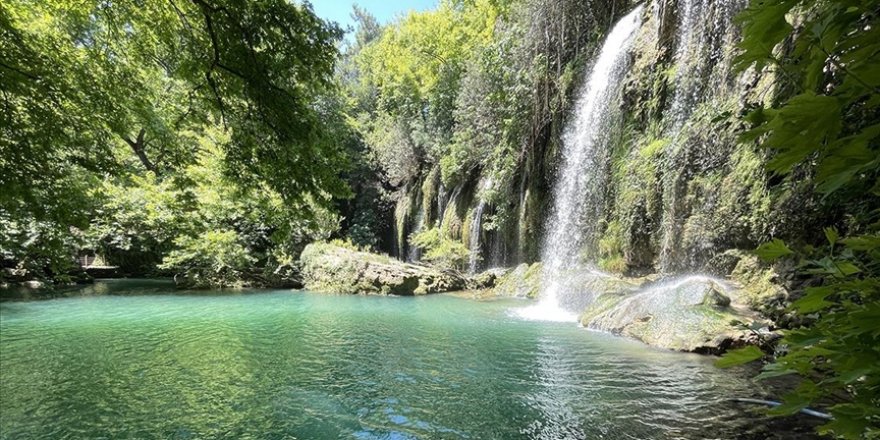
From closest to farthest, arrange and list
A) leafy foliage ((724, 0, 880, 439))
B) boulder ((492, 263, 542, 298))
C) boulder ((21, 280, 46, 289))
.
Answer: leafy foliage ((724, 0, 880, 439)) → boulder ((492, 263, 542, 298)) → boulder ((21, 280, 46, 289))

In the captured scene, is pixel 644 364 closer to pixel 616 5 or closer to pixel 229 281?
pixel 616 5

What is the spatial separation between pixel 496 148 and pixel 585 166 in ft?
17.1

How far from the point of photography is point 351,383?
5910 millimetres

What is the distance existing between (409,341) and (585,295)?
5521 millimetres

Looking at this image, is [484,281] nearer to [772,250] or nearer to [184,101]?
[184,101]

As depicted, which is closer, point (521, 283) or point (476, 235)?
point (521, 283)

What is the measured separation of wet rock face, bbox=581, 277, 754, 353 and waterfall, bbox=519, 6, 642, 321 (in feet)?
13.0

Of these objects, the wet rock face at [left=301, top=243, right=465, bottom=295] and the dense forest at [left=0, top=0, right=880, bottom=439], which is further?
the wet rock face at [left=301, top=243, right=465, bottom=295]

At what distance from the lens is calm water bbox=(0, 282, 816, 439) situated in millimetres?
4504

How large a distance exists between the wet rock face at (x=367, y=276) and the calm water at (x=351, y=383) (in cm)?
625

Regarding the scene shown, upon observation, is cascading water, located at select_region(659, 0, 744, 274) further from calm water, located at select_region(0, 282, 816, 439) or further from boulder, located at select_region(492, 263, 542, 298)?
boulder, located at select_region(492, 263, 542, 298)

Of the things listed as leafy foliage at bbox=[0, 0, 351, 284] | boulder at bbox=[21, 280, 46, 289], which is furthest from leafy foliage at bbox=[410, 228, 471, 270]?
leafy foliage at bbox=[0, 0, 351, 284]

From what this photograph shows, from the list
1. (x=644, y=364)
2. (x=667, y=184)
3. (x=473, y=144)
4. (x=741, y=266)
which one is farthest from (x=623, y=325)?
(x=473, y=144)

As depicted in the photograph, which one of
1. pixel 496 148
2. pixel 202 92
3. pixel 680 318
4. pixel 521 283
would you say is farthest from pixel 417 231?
pixel 202 92
